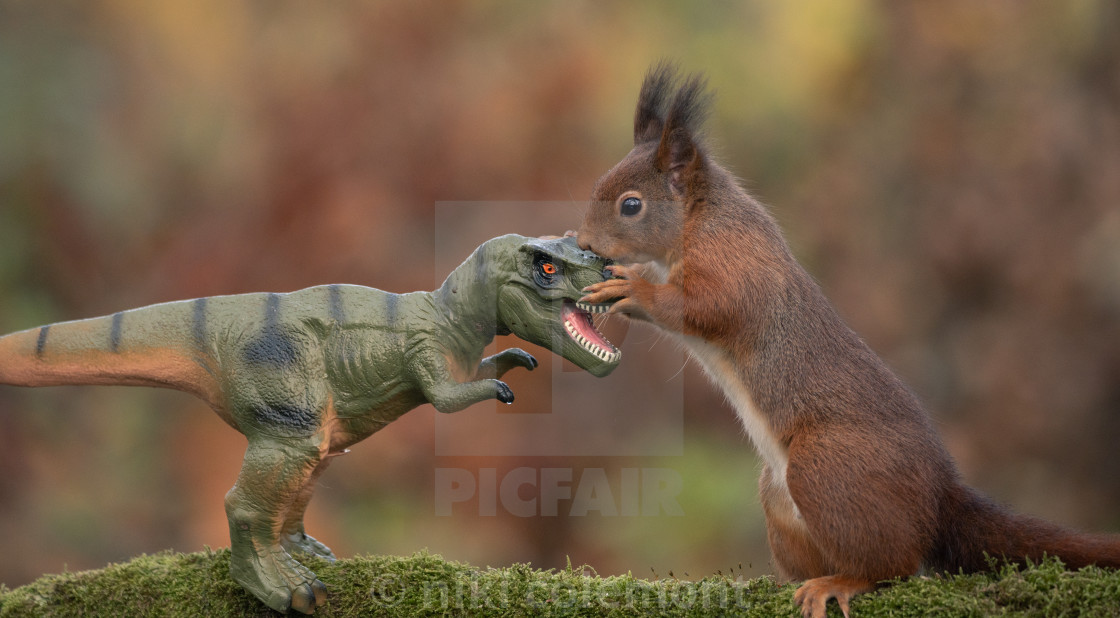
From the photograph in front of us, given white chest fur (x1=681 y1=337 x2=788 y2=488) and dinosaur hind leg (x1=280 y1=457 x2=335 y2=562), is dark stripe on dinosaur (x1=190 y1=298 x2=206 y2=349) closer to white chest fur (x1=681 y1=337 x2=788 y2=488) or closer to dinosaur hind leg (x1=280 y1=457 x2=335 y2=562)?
dinosaur hind leg (x1=280 y1=457 x2=335 y2=562)

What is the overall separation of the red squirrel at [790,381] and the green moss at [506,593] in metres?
0.12

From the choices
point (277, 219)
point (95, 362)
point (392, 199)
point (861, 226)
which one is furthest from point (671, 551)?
point (95, 362)

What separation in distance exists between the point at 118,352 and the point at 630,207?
1719mm

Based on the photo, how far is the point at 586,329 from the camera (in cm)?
313

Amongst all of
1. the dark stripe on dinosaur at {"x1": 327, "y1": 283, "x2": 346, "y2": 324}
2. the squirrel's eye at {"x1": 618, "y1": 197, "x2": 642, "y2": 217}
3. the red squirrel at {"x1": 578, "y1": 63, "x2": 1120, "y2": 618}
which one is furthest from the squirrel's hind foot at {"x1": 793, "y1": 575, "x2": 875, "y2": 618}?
the dark stripe on dinosaur at {"x1": 327, "y1": 283, "x2": 346, "y2": 324}

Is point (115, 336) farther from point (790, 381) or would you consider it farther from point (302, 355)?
point (790, 381)

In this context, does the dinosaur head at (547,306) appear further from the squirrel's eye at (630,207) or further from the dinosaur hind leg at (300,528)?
the dinosaur hind leg at (300,528)

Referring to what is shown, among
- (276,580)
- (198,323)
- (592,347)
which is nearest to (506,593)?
(276,580)

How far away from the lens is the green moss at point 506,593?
2852 mm

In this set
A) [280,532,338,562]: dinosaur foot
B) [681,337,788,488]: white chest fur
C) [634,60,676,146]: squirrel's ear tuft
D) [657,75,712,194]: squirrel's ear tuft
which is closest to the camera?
[681,337,788,488]: white chest fur

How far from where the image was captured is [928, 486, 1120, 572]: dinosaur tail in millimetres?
2949

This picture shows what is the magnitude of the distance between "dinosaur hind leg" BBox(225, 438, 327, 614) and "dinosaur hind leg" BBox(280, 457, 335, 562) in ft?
0.51

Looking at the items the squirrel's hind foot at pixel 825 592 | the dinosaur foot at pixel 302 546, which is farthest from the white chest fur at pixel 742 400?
the dinosaur foot at pixel 302 546

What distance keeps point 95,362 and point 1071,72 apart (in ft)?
17.8
